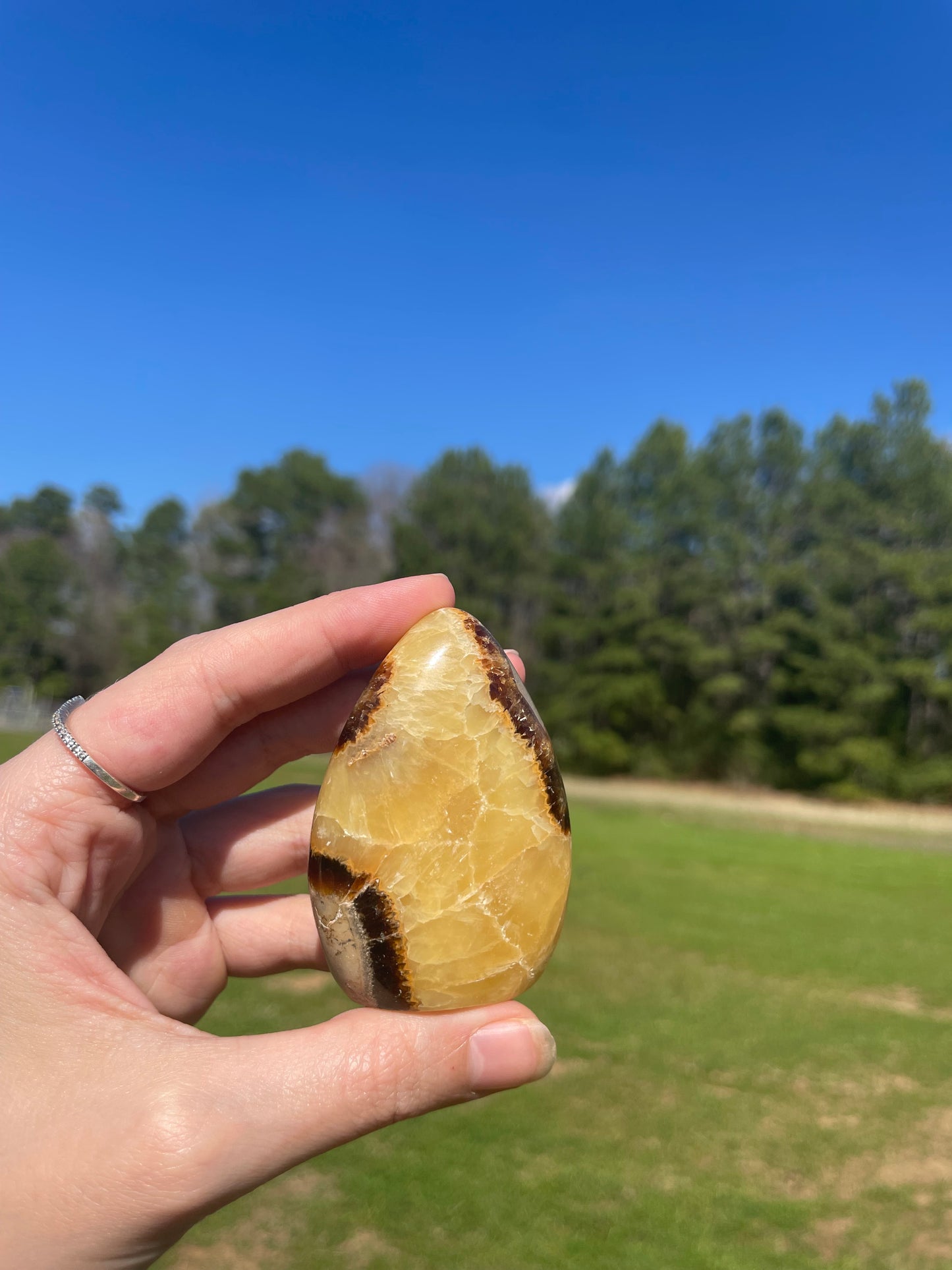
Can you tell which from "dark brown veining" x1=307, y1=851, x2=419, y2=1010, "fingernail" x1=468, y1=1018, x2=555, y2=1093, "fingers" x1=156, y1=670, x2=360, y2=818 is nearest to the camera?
"fingernail" x1=468, y1=1018, x2=555, y2=1093

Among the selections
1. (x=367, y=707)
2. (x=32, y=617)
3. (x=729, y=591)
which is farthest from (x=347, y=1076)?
(x=32, y=617)

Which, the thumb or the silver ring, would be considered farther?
the silver ring

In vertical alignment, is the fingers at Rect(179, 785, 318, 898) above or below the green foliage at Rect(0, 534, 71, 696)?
below

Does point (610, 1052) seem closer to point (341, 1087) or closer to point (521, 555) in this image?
point (341, 1087)

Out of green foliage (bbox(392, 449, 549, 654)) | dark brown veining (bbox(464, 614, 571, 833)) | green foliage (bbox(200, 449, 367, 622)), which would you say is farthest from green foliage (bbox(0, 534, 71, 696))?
dark brown veining (bbox(464, 614, 571, 833))

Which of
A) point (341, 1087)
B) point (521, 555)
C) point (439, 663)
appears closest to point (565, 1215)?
point (341, 1087)

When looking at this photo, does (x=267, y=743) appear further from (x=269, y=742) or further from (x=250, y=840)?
(x=250, y=840)

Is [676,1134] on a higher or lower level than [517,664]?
lower

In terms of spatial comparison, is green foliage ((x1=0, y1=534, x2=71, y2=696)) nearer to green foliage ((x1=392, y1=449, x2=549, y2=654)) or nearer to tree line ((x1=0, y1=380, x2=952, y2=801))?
tree line ((x1=0, y1=380, x2=952, y2=801))
